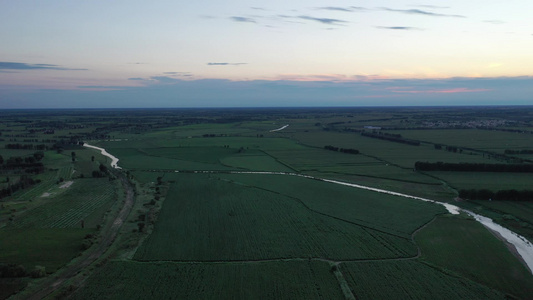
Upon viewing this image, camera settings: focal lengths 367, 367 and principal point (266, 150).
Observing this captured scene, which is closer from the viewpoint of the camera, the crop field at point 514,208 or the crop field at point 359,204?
the crop field at point 359,204

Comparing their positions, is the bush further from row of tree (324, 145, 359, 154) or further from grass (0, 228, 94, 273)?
row of tree (324, 145, 359, 154)

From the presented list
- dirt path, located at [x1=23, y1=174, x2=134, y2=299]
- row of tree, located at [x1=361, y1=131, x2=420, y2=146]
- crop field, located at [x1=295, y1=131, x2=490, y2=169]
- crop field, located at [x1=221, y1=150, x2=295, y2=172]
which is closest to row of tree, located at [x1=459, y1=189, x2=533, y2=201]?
crop field, located at [x1=295, y1=131, x2=490, y2=169]

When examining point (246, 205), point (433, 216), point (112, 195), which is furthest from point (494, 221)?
point (112, 195)

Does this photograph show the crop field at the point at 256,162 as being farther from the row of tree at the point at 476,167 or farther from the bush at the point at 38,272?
the bush at the point at 38,272

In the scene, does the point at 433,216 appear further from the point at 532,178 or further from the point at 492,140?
the point at 492,140

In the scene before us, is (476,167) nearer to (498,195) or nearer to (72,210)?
(498,195)

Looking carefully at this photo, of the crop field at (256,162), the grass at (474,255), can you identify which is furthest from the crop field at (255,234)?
the crop field at (256,162)
